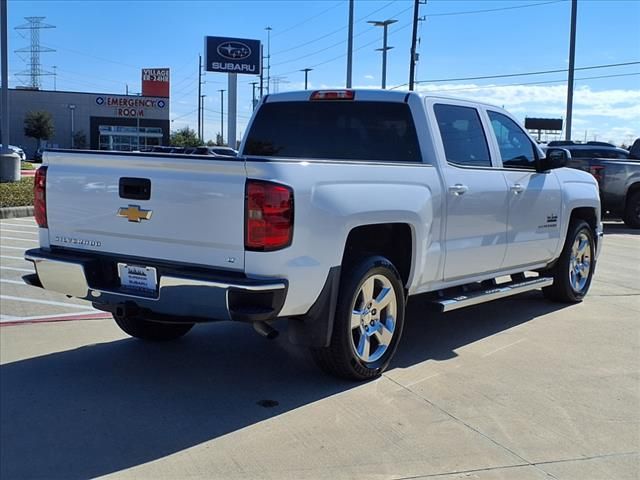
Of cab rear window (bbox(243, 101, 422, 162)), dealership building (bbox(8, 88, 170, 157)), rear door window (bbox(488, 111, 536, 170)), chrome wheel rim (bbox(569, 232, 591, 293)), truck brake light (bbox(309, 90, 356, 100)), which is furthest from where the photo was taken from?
dealership building (bbox(8, 88, 170, 157))

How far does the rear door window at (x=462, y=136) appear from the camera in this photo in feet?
18.3

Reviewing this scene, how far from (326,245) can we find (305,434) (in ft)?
3.72

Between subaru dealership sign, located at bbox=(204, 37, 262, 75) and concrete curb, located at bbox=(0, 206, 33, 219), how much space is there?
20.0 m

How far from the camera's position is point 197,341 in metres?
5.81

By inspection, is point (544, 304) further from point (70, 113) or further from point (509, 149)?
point (70, 113)

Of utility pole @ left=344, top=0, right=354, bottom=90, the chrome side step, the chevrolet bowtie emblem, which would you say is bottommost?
the chrome side step

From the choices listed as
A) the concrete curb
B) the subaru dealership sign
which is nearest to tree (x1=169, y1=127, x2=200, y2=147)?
the subaru dealership sign

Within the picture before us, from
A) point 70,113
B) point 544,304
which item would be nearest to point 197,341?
point 544,304

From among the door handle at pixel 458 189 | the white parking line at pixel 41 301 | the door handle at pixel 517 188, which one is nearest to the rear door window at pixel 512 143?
the door handle at pixel 517 188

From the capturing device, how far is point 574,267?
24.6 feet

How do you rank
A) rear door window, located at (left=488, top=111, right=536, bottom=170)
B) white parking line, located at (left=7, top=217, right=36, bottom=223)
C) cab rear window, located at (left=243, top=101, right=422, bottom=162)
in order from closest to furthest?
cab rear window, located at (left=243, top=101, right=422, bottom=162), rear door window, located at (left=488, top=111, right=536, bottom=170), white parking line, located at (left=7, top=217, right=36, bottom=223)

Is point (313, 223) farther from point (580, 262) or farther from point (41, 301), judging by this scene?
point (580, 262)

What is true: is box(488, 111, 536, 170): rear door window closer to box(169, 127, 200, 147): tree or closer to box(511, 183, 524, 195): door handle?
box(511, 183, 524, 195): door handle

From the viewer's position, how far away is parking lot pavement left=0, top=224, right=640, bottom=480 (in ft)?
11.9
